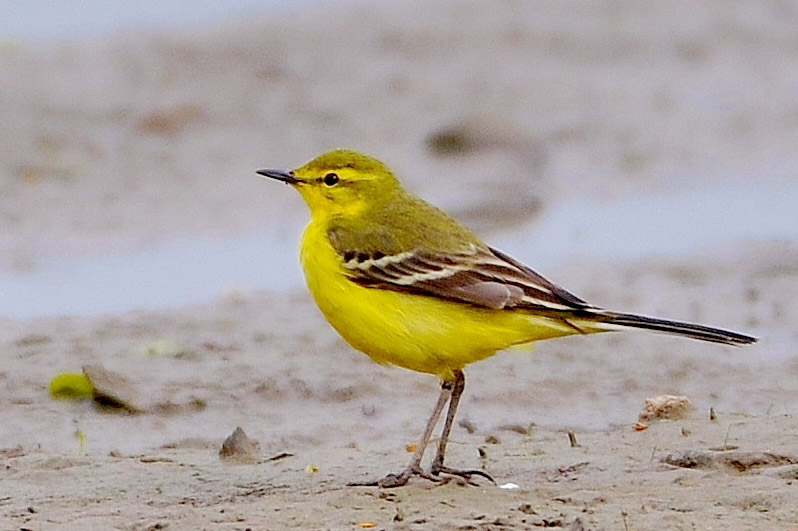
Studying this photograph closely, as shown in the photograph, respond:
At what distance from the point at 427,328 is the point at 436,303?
0.39 feet

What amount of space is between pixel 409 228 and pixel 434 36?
9.66 meters

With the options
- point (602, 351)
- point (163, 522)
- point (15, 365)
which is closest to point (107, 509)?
point (163, 522)

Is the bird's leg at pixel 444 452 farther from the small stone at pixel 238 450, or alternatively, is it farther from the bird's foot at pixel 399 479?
the small stone at pixel 238 450

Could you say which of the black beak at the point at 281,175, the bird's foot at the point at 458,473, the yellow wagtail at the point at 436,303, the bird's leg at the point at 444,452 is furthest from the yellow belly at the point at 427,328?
the black beak at the point at 281,175

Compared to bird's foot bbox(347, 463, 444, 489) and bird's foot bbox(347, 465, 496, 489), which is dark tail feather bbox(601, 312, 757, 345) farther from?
bird's foot bbox(347, 463, 444, 489)

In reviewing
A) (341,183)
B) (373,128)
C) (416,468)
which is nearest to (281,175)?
(341,183)

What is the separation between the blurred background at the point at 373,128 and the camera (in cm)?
1288

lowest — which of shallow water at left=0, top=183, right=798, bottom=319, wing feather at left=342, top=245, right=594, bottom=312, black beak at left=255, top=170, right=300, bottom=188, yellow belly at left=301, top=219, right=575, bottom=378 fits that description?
yellow belly at left=301, top=219, right=575, bottom=378

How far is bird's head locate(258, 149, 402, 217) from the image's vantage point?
828cm

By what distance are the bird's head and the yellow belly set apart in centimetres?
77

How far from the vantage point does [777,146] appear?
15.5 metres

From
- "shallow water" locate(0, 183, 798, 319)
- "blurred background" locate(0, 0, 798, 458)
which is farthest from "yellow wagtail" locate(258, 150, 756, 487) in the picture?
"shallow water" locate(0, 183, 798, 319)

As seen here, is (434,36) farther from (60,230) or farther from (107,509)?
(107,509)

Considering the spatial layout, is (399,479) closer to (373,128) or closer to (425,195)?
(425,195)
